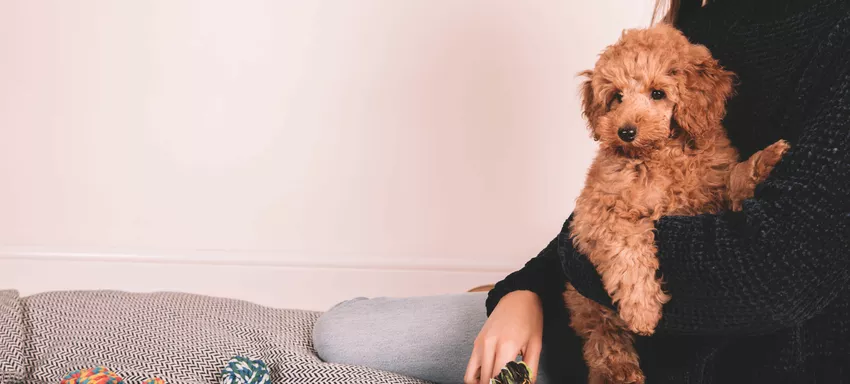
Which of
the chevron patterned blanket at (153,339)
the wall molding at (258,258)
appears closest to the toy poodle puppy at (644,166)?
the chevron patterned blanket at (153,339)

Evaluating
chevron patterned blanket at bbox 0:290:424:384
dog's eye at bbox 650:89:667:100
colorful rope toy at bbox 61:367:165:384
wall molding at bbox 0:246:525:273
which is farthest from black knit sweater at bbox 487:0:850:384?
wall molding at bbox 0:246:525:273

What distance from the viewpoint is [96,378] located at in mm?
1196

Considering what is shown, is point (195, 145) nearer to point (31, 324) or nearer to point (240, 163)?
point (240, 163)

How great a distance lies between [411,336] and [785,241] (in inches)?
33.4

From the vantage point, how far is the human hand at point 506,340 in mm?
1103

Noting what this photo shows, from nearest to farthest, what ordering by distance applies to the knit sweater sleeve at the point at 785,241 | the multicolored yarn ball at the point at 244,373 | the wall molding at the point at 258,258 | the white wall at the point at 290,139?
the knit sweater sleeve at the point at 785,241
the multicolored yarn ball at the point at 244,373
the white wall at the point at 290,139
the wall molding at the point at 258,258

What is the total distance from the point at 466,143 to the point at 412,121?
209 millimetres

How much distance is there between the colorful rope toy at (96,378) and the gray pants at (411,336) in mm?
413

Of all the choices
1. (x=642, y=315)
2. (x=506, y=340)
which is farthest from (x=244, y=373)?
(x=642, y=315)

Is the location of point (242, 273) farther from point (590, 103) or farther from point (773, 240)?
point (773, 240)

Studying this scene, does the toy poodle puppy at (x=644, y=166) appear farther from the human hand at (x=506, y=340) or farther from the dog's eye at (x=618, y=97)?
the human hand at (x=506, y=340)

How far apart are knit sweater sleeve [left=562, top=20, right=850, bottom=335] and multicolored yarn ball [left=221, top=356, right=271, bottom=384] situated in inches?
30.6

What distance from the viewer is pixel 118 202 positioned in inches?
101

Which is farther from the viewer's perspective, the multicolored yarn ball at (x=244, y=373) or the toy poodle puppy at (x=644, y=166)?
the multicolored yarn ball at (x=244, y=373)
